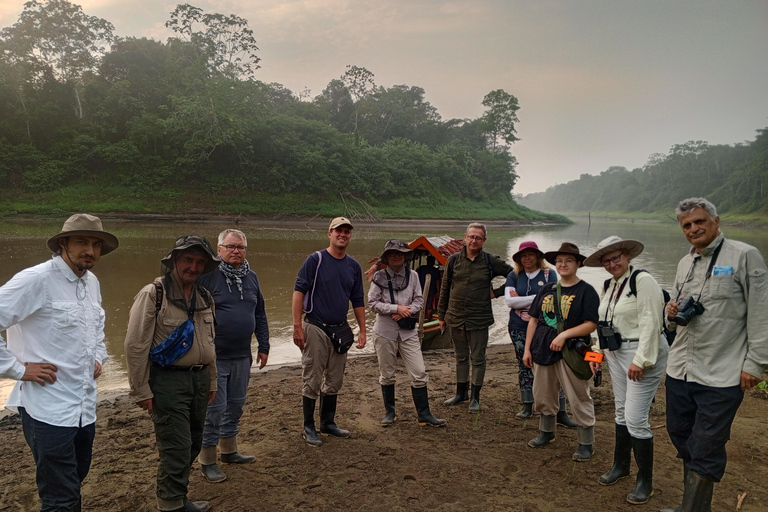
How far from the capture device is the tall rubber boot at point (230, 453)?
3.87 metres

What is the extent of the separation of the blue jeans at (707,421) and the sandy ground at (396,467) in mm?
595

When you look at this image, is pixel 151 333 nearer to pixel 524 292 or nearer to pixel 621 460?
pixel 621 460

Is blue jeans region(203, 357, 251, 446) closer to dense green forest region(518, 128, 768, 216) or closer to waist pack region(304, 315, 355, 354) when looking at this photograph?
waist pack region(304, 315, 355, 354)

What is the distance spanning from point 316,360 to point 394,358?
2.69ft

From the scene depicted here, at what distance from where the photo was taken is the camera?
3047 millimetres

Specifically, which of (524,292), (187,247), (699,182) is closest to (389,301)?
(524,292)

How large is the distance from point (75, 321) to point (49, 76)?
45.0 metres

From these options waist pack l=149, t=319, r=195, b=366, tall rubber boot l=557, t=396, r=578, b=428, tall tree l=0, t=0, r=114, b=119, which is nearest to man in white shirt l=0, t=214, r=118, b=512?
waist pack l=149, t=319, r=195, b=366

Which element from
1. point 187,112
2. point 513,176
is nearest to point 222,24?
point 187,112

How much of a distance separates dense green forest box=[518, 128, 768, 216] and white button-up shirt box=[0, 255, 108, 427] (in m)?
78.9

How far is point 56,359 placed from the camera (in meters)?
2.53

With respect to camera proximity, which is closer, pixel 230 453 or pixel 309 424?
pixel 230 453

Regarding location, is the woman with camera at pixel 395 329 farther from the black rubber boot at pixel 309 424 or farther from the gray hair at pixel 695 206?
the gray hair at pixel 695 206

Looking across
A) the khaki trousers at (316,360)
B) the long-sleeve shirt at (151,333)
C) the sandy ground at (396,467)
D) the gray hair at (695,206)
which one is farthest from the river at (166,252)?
the gray hair at (695,206)
